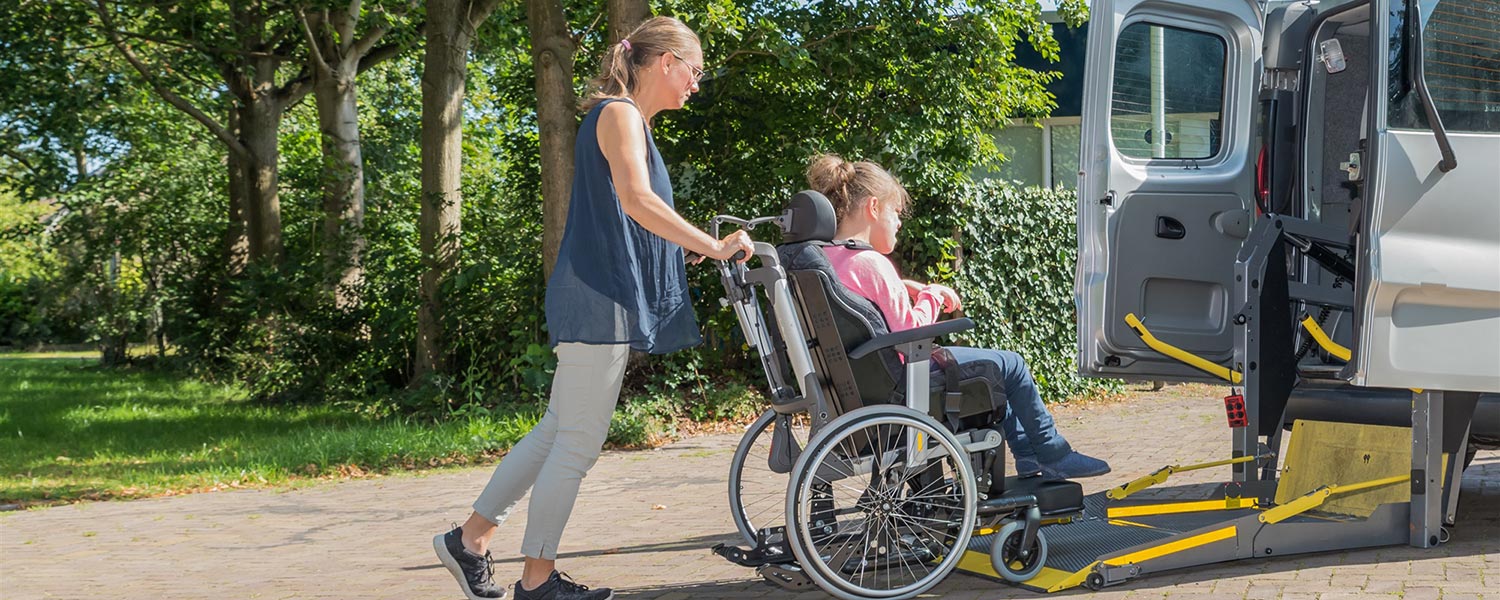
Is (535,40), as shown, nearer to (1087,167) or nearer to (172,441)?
(172,441)

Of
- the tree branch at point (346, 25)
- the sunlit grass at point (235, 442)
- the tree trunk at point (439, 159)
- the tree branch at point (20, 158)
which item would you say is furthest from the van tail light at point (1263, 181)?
the tree branch at point (20, 158)

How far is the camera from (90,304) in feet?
→ 80.8

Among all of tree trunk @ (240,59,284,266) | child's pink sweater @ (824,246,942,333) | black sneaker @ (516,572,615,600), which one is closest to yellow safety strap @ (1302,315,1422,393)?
child's pink sweater @ (824,246,942,333)

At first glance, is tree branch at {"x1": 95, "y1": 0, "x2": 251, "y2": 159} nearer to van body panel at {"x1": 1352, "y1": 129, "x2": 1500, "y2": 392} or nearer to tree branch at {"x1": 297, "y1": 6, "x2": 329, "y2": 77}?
tree branch at {"x1": 297, "y1": 6, "x2": 329, "y2": 77}

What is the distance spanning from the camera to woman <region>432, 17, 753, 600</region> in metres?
4.27

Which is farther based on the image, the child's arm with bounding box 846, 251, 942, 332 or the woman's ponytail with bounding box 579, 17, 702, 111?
the child's arm with bounding box 846, 251, 942, 332

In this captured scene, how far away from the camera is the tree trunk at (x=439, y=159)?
12.9 meters

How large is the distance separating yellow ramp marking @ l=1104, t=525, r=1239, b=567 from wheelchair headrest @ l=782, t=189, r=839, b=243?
1.43 meters

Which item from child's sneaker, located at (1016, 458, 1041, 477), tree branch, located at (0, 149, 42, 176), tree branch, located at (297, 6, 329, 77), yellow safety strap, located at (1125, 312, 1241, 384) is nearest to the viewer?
child's sneaker, located at (1016, 458, 1041, 477)

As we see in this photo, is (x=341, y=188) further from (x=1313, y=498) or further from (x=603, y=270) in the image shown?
(x=1313, y=498)

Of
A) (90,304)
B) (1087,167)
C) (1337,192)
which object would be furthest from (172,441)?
(90,304)

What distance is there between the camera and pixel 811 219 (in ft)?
15.1

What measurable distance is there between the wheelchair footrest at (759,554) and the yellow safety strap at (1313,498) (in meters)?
1.68

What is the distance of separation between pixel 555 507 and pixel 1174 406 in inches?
325
